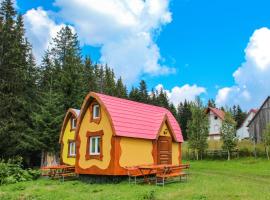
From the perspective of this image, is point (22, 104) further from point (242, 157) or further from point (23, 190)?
point (242, 157)

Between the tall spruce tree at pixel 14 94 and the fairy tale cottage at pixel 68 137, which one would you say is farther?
the tall spruce tree at pixel 14 94

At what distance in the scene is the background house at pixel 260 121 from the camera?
45422 millimetres

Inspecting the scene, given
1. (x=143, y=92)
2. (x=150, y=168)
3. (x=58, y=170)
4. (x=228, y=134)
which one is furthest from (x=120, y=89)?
(x=150, y=168)

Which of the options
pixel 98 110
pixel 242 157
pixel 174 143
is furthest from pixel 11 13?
pixel 242 157

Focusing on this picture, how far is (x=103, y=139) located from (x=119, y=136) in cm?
153

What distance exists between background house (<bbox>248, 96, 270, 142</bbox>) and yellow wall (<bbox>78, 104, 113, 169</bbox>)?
2912cm

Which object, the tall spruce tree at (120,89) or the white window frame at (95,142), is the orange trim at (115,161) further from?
the tall spruce tree at (120,89)

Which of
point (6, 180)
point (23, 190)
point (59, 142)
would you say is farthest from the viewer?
point (59, 142)

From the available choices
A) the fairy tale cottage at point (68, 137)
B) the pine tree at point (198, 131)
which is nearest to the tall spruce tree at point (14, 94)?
the fairy tale cottage at point (68, 137)

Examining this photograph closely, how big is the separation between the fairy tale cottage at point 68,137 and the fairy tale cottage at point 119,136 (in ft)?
27.6

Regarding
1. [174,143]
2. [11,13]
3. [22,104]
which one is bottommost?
[174,143]

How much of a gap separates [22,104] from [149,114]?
17.6 meters

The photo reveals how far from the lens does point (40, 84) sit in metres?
47.8

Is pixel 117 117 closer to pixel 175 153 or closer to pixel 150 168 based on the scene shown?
pixel 150 168
